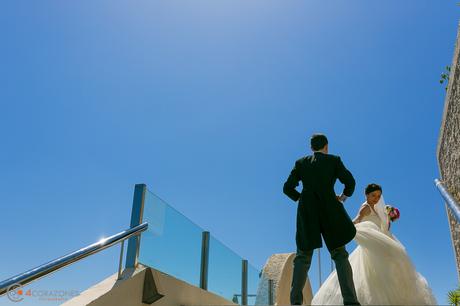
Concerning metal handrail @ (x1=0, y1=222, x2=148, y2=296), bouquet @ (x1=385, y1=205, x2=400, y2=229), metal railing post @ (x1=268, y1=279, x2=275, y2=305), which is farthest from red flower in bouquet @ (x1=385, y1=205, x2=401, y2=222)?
metal railing post @ (x1=268, y1=279, x2=275, y2=305)

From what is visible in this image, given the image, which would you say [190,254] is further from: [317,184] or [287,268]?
[287,268]

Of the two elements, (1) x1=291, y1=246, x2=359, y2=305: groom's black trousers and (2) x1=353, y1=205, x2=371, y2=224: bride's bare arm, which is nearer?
(1) x1=291, y1=246, x2=359, y2=305: groom's black trousers

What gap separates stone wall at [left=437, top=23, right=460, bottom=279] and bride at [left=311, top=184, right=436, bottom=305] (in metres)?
1.60

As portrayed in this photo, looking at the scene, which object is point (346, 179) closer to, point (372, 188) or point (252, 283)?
point (372, 188)

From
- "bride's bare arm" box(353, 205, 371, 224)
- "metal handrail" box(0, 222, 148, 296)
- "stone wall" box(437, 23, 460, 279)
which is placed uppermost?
"stone wall" box(437, 23, 460, 279)

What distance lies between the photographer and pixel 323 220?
11.9ft

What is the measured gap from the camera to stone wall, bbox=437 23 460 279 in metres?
4.90

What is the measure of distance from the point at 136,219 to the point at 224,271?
237 centimetres

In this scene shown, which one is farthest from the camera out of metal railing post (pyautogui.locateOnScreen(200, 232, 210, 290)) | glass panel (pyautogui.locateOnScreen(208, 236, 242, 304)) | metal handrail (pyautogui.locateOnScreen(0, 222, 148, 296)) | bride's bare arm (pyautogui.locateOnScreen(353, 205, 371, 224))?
glass panel (pyautogui.locateOnScreen(208, 236, 242, 304))

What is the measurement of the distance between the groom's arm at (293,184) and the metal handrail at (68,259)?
150 centimetres

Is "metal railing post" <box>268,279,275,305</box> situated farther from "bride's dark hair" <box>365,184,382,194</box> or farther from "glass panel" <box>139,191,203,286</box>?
"bride's dark hair" <box>365,184,382,194</box>

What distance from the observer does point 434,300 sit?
3.91 metres

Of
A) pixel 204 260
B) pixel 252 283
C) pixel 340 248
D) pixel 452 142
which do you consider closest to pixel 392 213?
pixel 452 142

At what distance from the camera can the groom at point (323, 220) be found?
3.57 meters
